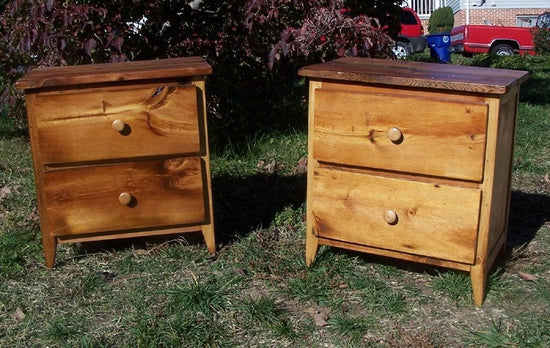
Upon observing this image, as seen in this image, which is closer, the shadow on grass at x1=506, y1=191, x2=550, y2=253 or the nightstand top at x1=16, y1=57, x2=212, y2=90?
the nightstand top at x1=16, y1=57, x2=212, y2=90

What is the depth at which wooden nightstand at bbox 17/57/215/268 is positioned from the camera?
345 cm

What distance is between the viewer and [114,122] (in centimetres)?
346

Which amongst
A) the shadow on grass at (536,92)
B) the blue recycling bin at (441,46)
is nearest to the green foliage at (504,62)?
the blue recycling bin at (441,46)

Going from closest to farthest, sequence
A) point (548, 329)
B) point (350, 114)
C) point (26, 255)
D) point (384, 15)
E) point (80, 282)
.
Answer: point (548, 329)
point (350, 114)
point (80, 282)
point (26, 255)
point (384, 15)

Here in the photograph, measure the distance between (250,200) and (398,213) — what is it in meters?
1.43

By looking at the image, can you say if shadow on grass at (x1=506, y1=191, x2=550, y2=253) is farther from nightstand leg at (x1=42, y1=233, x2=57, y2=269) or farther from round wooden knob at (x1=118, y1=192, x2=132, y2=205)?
nightstand leg at (x1=42, y1=233, x2=57, y2=269)

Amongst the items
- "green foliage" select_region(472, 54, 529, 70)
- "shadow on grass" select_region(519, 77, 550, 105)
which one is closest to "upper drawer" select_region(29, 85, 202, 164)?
"shadow on grass" select_region(519, 77, 550, 105)

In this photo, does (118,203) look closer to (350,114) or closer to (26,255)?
(26,255)

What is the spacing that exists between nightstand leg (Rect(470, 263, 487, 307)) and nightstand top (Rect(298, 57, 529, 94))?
0.80 m

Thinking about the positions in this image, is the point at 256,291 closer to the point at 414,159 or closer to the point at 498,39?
the point at 414,159

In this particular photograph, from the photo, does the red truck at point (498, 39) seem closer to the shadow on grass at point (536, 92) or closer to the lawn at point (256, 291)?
the shadow on grass at point (536, 92)

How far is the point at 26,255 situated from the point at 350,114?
193cm

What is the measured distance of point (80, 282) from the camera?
3.57m

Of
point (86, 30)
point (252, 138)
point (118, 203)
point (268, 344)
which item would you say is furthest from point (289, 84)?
point (268, 344)
